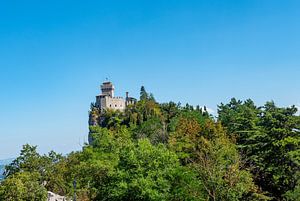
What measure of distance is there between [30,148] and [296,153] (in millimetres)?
21248

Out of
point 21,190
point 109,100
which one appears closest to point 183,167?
point 21,190

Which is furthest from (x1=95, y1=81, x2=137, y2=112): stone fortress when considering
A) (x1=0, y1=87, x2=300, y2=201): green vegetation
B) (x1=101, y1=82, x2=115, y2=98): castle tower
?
(x1=0, y1=87, x2=300, y2=201): green vegetation

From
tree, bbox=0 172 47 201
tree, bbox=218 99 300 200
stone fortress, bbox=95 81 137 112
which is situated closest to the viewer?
tree, bbox=0 172 47 201

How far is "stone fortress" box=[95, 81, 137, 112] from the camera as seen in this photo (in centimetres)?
8094

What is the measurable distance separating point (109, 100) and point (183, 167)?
57958 mm

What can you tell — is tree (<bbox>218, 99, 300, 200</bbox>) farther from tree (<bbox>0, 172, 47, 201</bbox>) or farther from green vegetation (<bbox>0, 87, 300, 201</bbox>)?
tree (<bbox>0, 172, 47, 201</bbox>)

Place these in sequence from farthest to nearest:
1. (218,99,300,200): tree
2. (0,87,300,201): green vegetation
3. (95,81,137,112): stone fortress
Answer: (95,81,137,112): stone fortress < (218,99,300,200): tree < (0,87,300,201): green vegetation

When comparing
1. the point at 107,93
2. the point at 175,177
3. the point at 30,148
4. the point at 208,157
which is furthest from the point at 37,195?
the point at 107,93

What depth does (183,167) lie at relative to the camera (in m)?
24.6

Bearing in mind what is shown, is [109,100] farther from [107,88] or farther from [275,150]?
[275,150]

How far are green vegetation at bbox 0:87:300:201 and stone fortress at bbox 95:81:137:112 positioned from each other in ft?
124

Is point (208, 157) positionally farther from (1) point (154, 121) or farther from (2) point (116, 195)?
(1) point (154, 121)

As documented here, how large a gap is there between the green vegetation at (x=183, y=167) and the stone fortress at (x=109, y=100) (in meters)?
37.9

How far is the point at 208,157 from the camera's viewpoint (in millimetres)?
27375
